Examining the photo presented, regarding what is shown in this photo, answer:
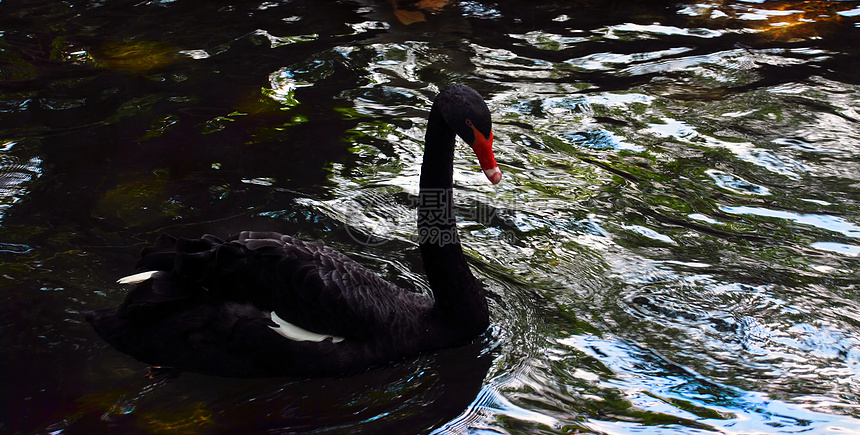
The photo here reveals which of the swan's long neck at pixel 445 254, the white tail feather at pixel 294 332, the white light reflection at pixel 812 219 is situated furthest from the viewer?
the white light reflection at pixel 812 219

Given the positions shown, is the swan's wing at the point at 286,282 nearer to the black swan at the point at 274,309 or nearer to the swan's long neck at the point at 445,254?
the black swan at the point at 274,309

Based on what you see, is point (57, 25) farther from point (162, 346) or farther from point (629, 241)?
point (629, 241)

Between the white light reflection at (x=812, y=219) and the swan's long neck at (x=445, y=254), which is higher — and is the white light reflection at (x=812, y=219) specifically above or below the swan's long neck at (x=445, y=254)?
below

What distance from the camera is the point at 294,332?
3.27 meters

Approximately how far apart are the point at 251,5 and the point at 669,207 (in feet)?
17.6

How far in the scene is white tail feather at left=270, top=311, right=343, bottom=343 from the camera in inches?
128

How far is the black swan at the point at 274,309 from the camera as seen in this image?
327 cm

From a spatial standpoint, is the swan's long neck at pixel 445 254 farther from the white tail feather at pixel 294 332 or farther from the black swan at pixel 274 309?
the white tail feather at pixel 294 332

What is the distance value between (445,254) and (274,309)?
75cm

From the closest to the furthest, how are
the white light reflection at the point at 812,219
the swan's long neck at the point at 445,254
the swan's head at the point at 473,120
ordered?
the swan's head at the point at 473,120 < the swan's long neck at the point at 445,254 < the white light reflection at the point at 812,219

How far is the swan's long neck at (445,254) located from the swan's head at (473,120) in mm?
232
